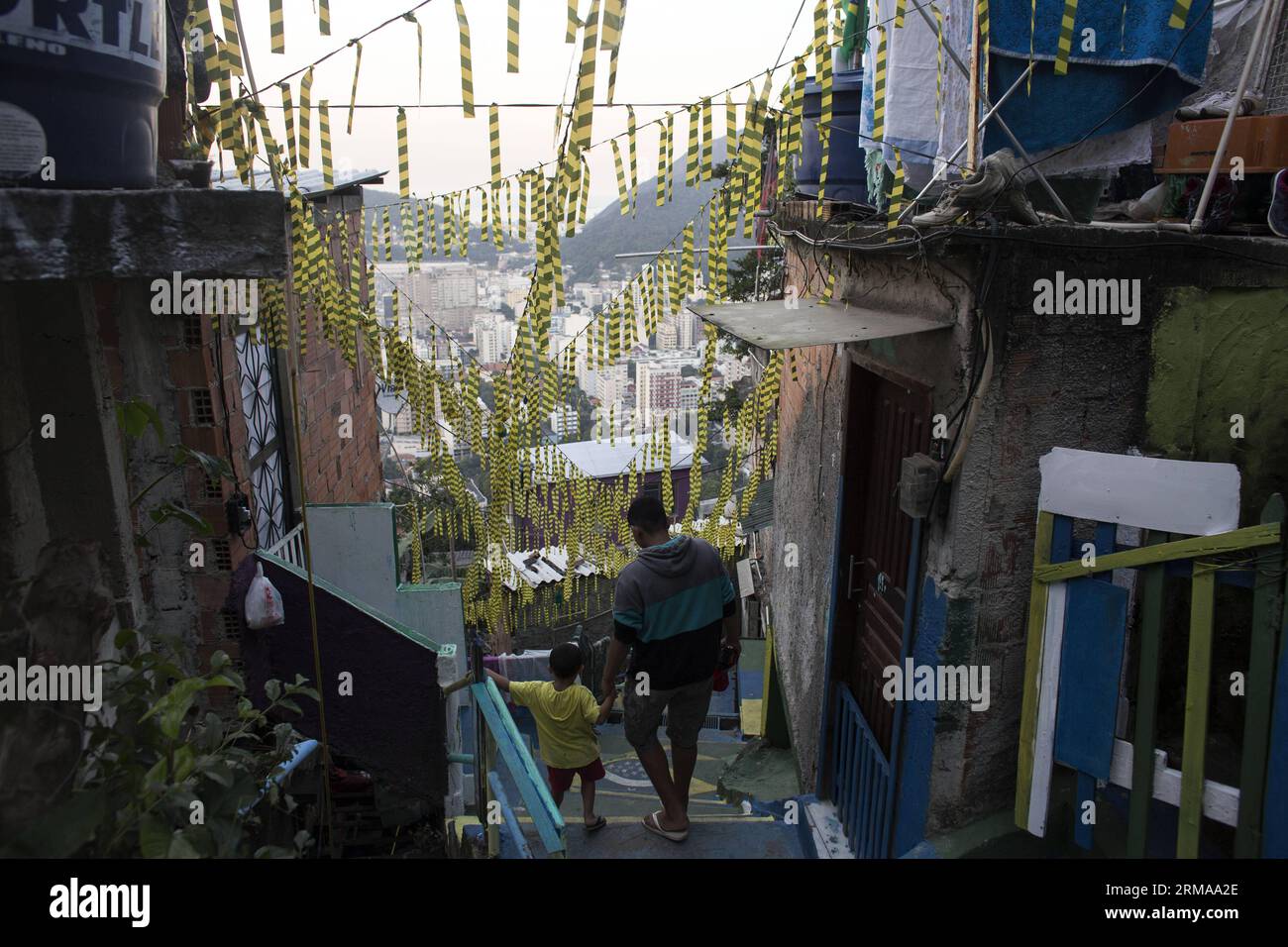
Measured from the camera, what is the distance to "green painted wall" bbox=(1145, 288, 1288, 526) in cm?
325

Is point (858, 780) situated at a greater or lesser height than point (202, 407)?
lesser

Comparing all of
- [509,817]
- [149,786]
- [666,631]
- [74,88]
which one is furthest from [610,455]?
[74,88]

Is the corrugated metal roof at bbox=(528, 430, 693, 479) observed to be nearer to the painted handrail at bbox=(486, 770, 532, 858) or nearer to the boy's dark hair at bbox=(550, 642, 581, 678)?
the boy's dark hair at bbox=(550, 642, 581, 678)

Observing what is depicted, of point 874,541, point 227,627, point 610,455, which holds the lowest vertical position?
point 610,455

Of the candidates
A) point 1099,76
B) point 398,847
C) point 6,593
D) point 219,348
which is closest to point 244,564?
point 219,348

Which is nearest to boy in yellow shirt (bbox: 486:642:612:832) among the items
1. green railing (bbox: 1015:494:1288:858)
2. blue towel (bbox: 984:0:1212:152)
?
green railing (bbox: 1015:494:1288:858)

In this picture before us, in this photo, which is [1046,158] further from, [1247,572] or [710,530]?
[710,530]

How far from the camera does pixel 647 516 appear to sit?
14.4 feet

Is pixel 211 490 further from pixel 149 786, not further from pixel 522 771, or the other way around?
pixel 149 786

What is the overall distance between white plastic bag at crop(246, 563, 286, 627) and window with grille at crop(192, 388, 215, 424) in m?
0.95

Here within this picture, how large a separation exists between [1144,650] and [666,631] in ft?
6.90

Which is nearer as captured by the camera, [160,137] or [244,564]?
[160,137]

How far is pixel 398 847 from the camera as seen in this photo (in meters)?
5.08

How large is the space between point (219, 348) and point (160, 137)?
145 centimetres
